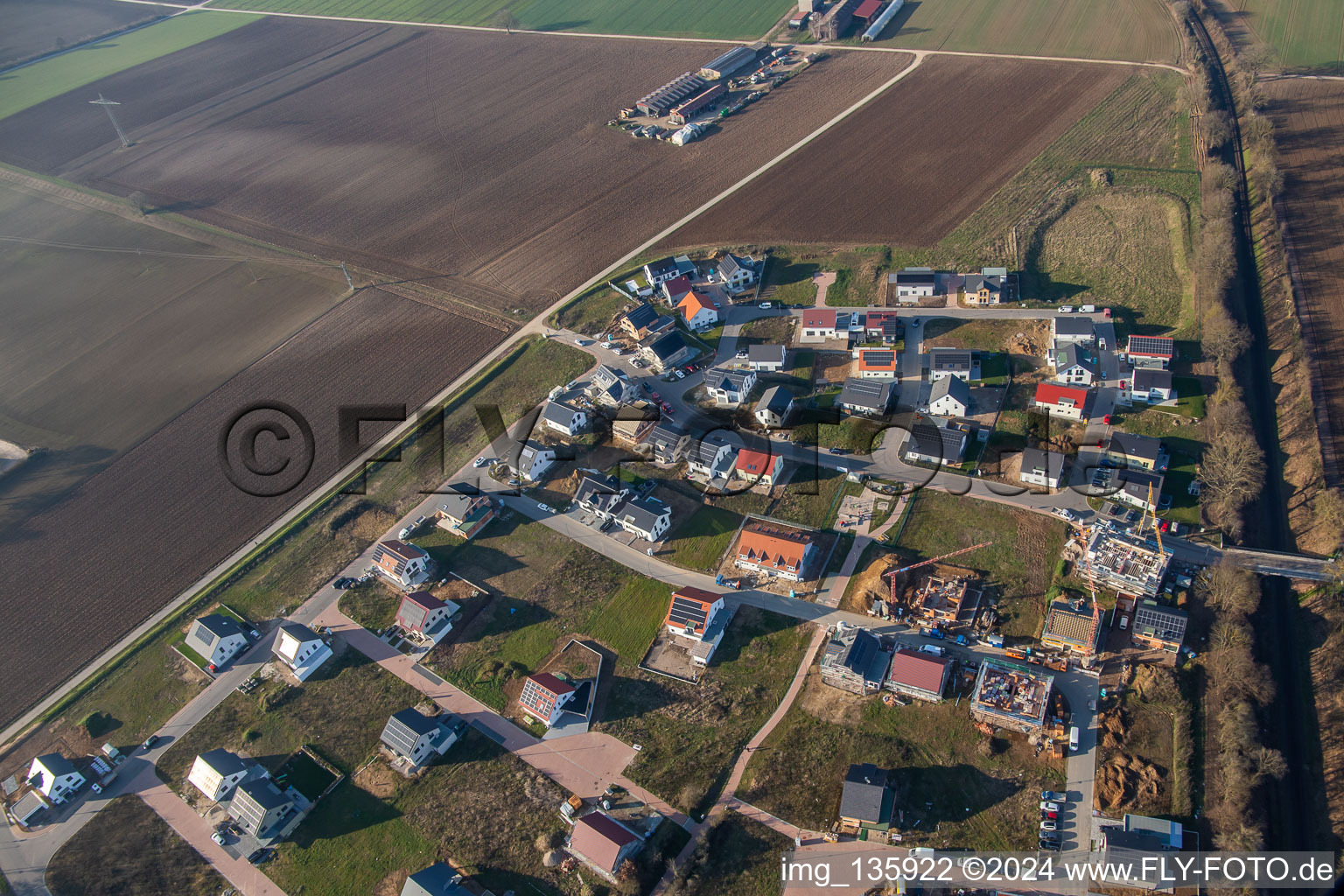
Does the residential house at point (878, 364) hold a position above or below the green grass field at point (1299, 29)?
below

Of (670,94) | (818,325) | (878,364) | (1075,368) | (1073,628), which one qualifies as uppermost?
(670,94)

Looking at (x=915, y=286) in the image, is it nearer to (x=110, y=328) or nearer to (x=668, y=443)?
(x=668, y=443)

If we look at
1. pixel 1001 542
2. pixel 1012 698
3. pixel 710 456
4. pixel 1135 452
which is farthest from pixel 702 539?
pixel 1135 452

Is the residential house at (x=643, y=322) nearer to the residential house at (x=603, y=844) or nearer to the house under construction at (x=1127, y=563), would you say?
the house under construction at (x=1127, y=563)

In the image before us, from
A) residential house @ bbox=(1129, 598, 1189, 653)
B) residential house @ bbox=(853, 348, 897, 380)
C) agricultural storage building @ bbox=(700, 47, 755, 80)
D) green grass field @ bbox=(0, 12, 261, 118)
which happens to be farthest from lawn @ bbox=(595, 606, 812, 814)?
green grass field @ bbox=(0, 12, 261, 118)

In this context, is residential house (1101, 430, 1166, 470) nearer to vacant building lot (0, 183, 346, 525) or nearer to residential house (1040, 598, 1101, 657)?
residential house (1040, 598, 1101, 657)

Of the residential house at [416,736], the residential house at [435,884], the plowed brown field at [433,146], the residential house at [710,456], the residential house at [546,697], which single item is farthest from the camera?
the plowed brown field at [433,146]

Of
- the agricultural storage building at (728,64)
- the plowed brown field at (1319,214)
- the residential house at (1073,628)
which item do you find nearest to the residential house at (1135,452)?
the plowed brown field at (1319,214)
